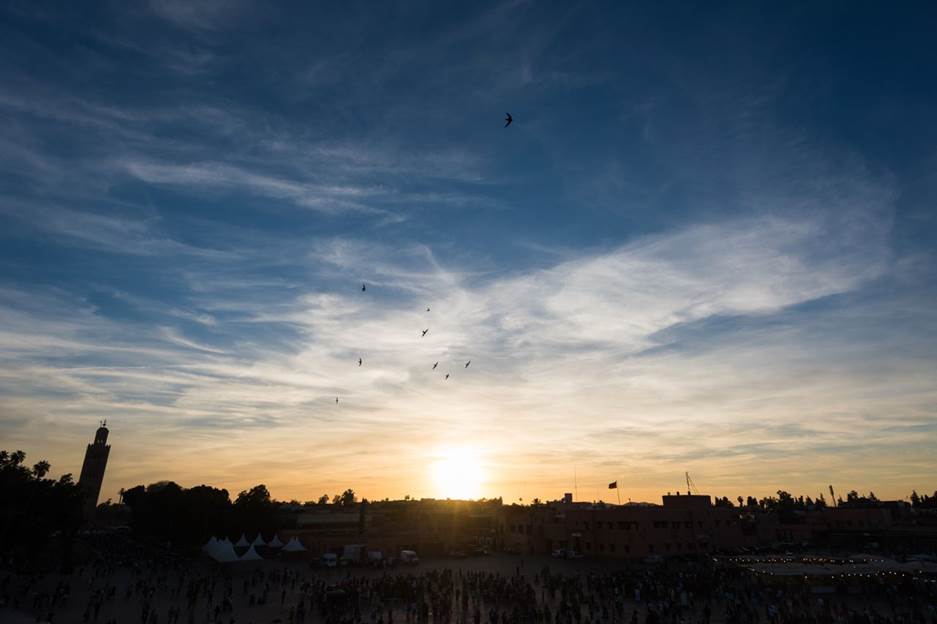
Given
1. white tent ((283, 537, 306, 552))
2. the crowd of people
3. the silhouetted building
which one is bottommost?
the crowd of people

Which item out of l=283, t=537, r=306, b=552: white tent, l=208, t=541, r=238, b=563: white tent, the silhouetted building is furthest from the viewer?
the silhouetted building

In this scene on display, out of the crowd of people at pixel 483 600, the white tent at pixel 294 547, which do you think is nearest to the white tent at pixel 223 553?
the crowd of people at pixel 483 600

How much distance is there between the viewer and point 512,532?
2972 inches

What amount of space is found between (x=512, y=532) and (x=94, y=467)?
12065 cm

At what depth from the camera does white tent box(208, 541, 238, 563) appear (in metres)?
49.9

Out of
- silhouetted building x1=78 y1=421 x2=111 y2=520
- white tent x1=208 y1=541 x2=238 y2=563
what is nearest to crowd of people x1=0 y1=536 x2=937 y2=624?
white tent x1=208 y1=541 x2=238 y2=563

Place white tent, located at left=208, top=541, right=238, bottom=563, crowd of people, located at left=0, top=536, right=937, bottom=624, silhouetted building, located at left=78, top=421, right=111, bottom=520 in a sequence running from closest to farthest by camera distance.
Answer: crowd of people, located at left=0, top=536, right=937, bottom=624 → white tent, located at left=208, top=541, right=238, bottom=563 → silhouetted building, located at left=78, top=421, right=111, bottom=520

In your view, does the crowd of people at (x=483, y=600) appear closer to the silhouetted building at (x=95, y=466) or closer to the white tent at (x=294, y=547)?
the white tent at (x=294, y=547)

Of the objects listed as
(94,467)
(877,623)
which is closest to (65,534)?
(877,623)

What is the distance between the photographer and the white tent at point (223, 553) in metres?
49.9

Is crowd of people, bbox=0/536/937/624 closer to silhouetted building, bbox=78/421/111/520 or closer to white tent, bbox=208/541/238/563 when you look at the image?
white tent, bbox=208/541/238/563

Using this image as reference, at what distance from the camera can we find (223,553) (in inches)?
1987

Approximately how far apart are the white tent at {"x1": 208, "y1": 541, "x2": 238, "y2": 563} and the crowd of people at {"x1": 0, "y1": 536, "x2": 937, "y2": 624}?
7.14 ft

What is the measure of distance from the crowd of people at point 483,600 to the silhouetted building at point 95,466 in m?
102
